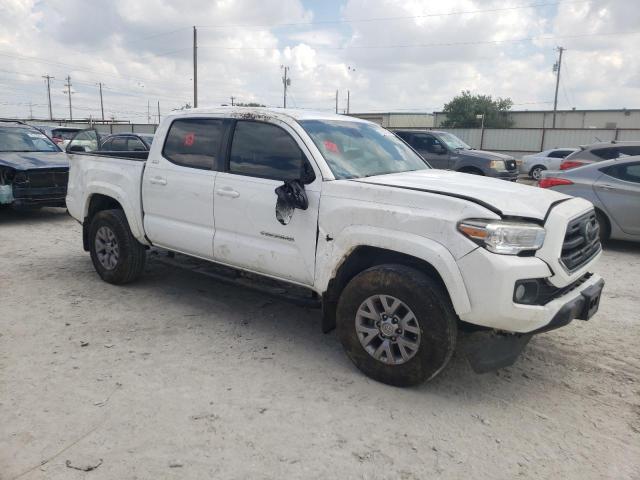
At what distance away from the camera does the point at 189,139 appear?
4.71 metres

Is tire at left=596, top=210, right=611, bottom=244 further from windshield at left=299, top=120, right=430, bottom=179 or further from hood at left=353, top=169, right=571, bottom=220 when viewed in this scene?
hood at left=353, top=169, right=571, bottom=220

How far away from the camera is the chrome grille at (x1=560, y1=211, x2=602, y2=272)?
3.28 metres

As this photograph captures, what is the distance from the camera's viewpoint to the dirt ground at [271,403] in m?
2.68

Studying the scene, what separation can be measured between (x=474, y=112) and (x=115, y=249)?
5912cm

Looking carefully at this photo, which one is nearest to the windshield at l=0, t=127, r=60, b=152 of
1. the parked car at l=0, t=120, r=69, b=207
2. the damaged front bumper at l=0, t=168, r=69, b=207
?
the parked car at l=0, t=120, r=69, b=207

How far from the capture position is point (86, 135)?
1805 cm

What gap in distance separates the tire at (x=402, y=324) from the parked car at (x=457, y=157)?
9.53m

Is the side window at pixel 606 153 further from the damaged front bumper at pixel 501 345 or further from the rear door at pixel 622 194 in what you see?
the damaged front bumper at pixel 501 345

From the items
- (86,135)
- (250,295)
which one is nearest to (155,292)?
(250,295)

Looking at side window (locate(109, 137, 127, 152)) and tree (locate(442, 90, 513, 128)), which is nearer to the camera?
side window (locate(109, 137, 127, 152))

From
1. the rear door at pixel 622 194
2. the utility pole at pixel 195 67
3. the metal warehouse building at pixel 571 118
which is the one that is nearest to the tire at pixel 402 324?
the rear door at pixel 622 194

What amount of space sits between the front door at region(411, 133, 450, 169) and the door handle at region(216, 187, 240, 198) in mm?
9398

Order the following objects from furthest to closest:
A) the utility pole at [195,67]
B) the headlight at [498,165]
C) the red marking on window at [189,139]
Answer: the utility pole at [195,67] → the headlight at [498,165] → the red marking on window at [189,139]

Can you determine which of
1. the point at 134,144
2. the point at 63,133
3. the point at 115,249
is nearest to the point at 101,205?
the point at 115,249
